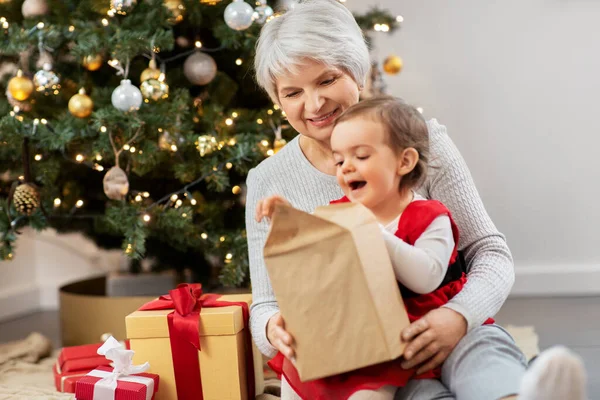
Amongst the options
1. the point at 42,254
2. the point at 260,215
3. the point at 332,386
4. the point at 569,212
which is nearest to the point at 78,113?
the point at 260,215

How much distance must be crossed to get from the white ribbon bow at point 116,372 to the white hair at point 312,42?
652mm

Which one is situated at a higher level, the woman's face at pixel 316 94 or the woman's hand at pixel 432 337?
the woman's face at pixel 316 94

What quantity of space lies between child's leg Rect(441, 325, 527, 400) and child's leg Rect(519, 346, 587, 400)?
126 millimetres

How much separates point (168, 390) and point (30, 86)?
3.47ft

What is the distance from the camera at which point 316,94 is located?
4.90 ft

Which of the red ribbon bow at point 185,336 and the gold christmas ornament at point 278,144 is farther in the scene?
the gold christmas ornament at point 278,144

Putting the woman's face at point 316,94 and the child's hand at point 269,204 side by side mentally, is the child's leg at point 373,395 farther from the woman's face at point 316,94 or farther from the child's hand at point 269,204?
the woman's face at point 316,94

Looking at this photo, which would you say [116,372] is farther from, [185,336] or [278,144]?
[278,144]

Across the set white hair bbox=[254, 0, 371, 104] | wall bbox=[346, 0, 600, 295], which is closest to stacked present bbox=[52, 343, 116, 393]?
white hair bbox=[254, 0, 371, 104]

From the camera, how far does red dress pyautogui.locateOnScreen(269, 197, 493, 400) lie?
1150mm

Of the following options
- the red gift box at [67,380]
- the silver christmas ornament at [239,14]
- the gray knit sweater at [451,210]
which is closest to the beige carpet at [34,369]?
the red gift box at [67,380]

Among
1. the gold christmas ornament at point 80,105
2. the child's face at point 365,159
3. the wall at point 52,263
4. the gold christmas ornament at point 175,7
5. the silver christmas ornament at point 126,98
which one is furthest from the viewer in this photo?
the wall at point 52,263

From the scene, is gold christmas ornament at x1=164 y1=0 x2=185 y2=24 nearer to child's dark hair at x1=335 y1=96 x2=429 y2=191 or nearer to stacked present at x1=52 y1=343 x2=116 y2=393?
stacked present at x1=52 y1=343 x2=116 y2=393

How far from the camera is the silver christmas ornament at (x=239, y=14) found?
216 centimetres
